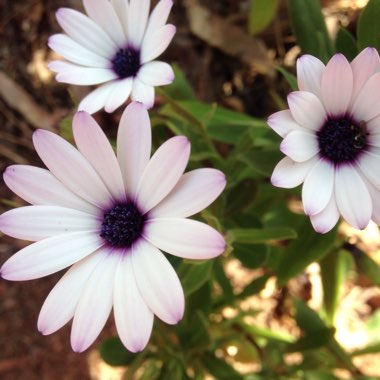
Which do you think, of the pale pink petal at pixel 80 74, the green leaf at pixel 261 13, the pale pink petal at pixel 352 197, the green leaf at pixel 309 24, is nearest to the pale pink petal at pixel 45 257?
the pale pink petal at pixel 80 74

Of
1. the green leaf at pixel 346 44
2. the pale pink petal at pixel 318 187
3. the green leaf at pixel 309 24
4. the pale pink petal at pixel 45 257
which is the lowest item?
the pale pink petal at pixel 45 257

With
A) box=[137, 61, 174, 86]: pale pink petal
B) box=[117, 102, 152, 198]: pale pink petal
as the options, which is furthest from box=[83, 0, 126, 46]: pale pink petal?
box=[117, 102, 152, 198]: pale pink petal

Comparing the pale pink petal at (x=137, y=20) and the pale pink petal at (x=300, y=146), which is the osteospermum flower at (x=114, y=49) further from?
the pale pink petal at (x=300, y=146)

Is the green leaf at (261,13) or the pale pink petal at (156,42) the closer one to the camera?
the pale pink petal at (156,42)

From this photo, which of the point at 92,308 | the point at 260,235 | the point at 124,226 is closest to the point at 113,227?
the point at 124,226

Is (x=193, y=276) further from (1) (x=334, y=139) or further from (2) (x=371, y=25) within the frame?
(2) (x=371, y=25)
